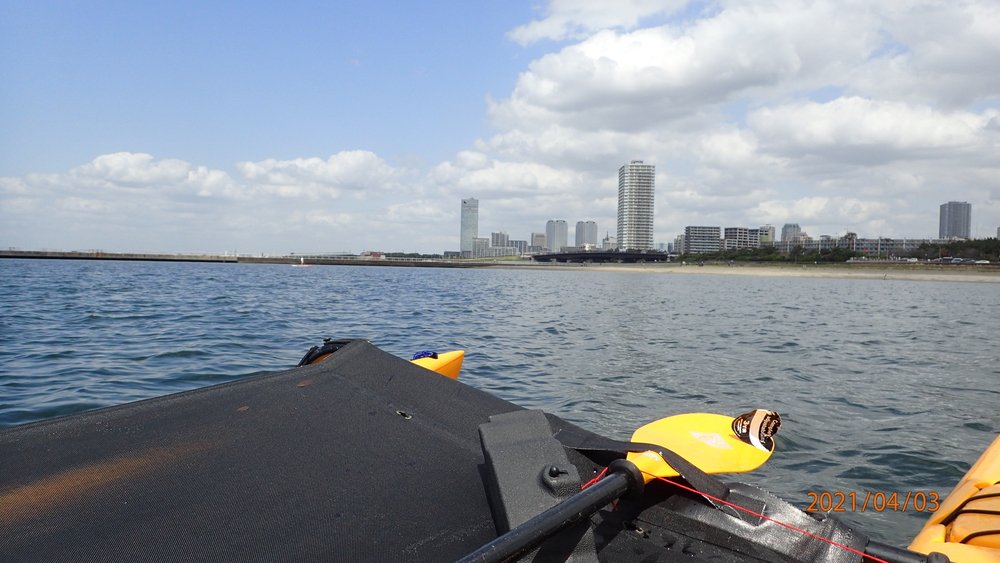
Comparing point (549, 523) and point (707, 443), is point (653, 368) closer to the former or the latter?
point (707, 443)

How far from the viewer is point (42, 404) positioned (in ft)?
18.7

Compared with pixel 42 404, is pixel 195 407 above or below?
above

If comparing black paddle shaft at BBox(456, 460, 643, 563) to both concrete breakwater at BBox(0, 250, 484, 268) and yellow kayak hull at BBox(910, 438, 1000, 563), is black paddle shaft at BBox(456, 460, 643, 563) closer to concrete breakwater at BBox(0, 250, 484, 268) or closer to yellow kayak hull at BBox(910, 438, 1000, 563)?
yellow kayak hull at BBox(910, 438, 1000, 563)

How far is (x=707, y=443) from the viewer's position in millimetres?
2832

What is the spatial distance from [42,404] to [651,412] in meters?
6.78

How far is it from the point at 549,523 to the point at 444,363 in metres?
3.23

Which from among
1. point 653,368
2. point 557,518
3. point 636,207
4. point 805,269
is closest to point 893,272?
point 805,269

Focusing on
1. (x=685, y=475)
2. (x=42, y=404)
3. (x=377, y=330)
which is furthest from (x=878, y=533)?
(x=377, y=330)

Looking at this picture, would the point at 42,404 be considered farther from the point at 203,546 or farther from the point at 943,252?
the point at 943,252

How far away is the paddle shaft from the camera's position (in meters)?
1.19
